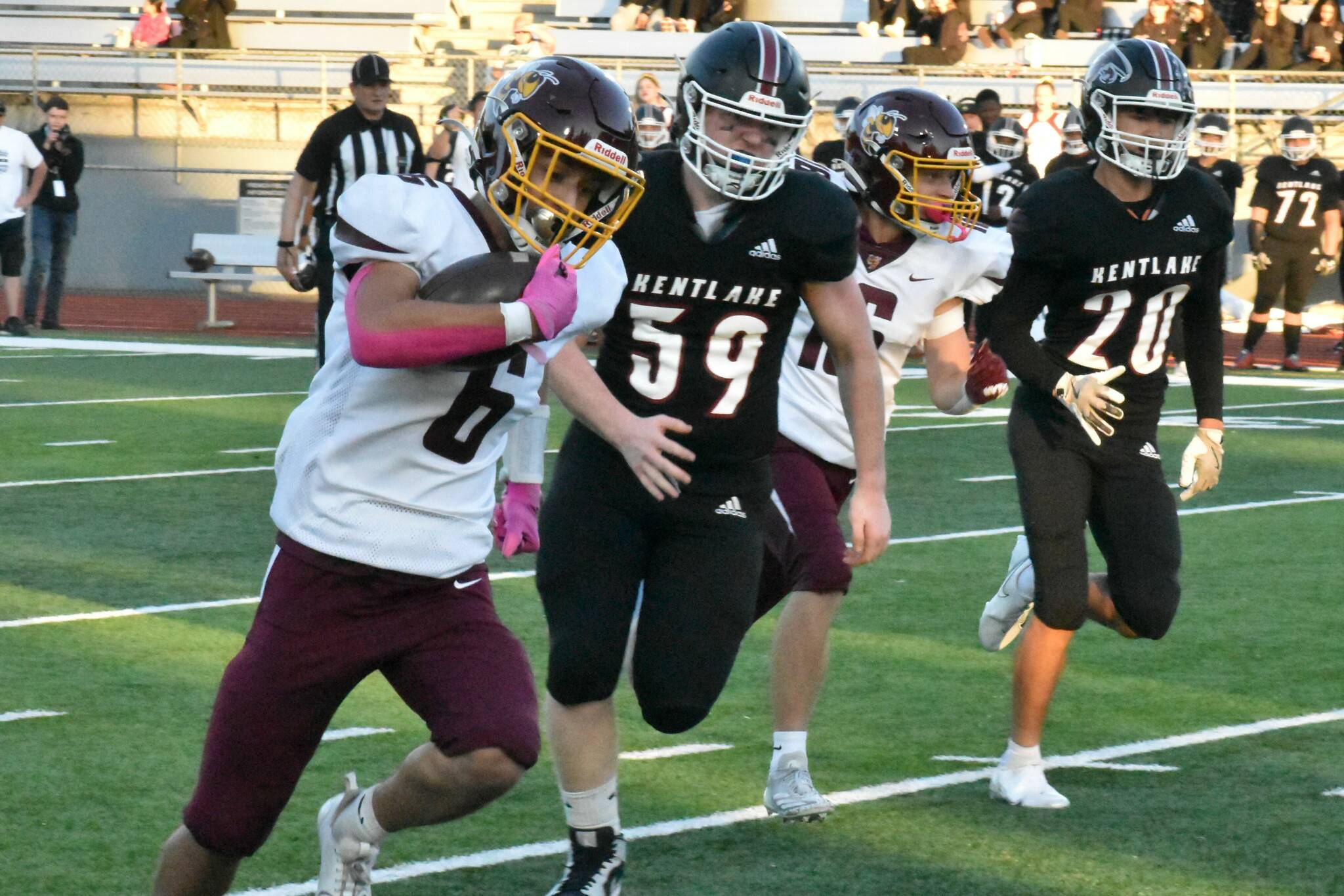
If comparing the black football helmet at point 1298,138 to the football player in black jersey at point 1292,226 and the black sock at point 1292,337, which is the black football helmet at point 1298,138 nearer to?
the football player in black jersey at point 1292,226

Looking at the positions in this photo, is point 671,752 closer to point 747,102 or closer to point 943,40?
point 747,102

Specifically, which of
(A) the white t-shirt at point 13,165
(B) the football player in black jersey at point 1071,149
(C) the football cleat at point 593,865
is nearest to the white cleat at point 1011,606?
(C) the football cleat at point 593,865

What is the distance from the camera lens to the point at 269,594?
320 centimetres

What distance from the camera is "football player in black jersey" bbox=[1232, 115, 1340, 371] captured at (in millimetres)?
14930

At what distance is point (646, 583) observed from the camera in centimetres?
379

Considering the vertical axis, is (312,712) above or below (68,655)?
above

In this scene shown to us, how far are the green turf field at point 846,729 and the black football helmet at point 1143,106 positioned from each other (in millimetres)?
1418

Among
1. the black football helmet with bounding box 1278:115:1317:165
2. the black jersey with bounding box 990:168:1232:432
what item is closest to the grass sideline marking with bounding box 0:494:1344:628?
the black jersey with bounding box 990:168:1232:432

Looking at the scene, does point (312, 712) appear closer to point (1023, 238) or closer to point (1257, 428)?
point (1023, 238)

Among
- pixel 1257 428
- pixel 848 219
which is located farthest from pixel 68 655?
pixel 1257 428

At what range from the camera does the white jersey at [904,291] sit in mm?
4723

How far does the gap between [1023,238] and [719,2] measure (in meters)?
17.7

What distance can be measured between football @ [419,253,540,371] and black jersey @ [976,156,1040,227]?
1112cm

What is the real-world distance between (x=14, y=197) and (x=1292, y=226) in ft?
32.2
